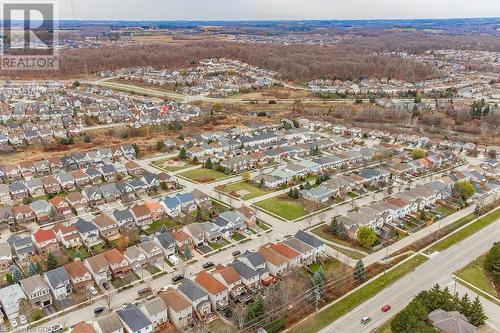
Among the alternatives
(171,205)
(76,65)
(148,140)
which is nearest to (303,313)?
(171,205)

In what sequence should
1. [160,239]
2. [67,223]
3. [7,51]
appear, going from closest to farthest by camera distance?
[160,239] → [67,223] → [7,51]

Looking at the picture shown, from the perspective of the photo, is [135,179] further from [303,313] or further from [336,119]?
[336,119]

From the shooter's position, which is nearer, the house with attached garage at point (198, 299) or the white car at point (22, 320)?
the white car at point (22, 320)

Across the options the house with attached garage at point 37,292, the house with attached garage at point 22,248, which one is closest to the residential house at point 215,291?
the house with attached garage at point 37,292

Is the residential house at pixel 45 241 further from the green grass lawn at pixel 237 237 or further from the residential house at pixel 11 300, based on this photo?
the green grass lawn at pixel 237 237

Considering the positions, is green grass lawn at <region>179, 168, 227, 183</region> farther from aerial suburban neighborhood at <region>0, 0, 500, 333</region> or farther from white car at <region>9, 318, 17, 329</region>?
white car at <region>9, 318, 17, 329</region>
